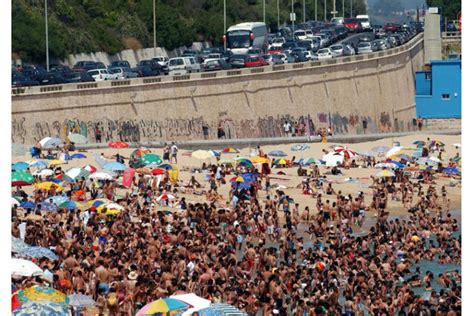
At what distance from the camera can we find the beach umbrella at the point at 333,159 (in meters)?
53.2

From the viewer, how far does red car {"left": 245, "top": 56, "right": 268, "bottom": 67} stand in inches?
2712

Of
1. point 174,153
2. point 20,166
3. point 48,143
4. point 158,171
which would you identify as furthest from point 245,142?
point 20,166

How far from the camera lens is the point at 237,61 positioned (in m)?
68.8

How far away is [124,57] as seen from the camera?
3157 inches

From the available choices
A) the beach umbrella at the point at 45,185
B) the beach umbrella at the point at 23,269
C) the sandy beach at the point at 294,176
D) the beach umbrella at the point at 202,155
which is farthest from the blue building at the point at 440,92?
the beach umbrella at the point at 23,269

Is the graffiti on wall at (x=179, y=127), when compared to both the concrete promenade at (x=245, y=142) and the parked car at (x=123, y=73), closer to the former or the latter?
the concrete promenade at (x=245, y=142)

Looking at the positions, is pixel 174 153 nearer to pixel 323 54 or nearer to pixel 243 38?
pixel 323 54

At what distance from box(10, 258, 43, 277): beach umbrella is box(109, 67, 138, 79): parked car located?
1387 inches

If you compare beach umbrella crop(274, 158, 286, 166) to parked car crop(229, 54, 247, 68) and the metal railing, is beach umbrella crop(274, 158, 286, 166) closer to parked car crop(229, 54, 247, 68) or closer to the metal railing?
the metal railing

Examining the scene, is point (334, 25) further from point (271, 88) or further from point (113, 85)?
point (113, 85)

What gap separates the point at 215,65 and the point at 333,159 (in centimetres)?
1424
